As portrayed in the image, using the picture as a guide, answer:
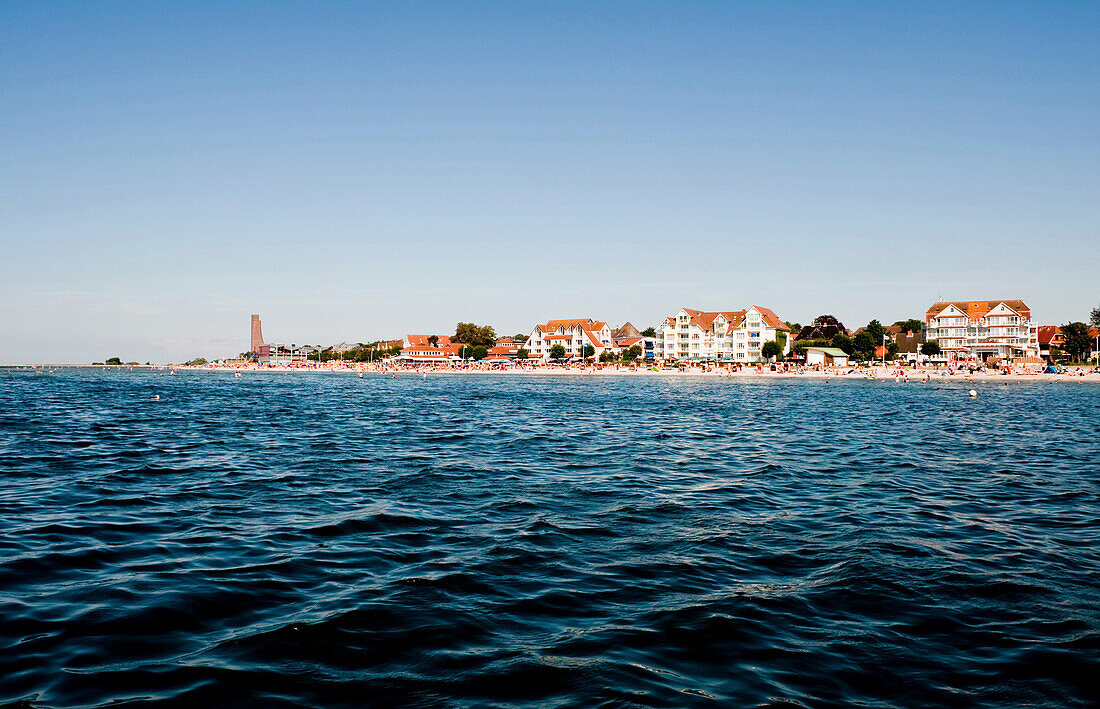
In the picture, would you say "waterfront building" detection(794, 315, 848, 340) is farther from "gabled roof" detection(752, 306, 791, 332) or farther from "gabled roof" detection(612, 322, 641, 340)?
"gabled roof" detection(612, 322, 641, 340)

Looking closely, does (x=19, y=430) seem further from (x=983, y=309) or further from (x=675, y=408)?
(x=983, y=309)

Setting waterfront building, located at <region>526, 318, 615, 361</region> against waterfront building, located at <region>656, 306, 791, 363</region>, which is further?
waterfront building, located at <region>526, 318, 615, 361</region>

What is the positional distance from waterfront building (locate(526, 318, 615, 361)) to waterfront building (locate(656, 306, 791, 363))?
1772cm

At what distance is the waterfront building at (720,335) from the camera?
151 m

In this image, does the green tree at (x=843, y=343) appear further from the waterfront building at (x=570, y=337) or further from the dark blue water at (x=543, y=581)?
the dark blue water at (x=543, y=581)

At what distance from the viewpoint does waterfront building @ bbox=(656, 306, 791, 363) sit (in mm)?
150625

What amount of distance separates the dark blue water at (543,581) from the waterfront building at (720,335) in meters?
133

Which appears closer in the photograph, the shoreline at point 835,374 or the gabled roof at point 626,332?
the shoreline at point 835,374

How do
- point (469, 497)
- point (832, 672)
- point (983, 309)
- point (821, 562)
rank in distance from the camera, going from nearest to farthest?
point (832, 672) → point (821, 562) → point (469, 497) → point (983, 309)

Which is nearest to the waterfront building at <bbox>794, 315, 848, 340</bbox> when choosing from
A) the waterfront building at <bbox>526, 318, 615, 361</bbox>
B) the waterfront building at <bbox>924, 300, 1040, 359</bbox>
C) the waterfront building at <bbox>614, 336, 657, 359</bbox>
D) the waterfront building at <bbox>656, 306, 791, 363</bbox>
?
the waterfront building at <bbox>656, 306, 791, 363</bbox>

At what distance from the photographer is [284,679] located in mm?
6230

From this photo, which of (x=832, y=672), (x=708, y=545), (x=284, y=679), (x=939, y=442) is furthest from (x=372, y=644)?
(x=939, y=442)

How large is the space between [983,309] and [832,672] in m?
160

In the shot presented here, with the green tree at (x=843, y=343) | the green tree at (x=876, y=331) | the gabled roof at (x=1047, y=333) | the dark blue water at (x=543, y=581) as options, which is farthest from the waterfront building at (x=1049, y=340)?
the dark blue water at (x=543, y=581)
